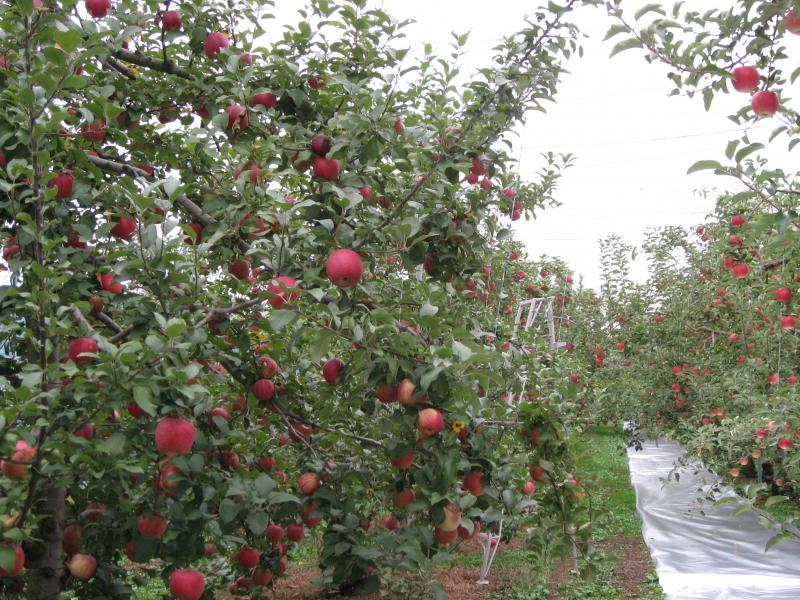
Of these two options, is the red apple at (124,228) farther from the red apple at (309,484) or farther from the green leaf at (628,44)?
the green leaf at (628,44)

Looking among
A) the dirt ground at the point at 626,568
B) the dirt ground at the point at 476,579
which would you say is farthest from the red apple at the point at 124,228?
the dirt ground at the point at 626,568

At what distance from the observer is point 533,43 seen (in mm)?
1906

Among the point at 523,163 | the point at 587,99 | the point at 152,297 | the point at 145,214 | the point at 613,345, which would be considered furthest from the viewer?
the point at 523,163

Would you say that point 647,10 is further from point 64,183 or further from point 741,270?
point 741,270

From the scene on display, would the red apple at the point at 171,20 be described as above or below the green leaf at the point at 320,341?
above

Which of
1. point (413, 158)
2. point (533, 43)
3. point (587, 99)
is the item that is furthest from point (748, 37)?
point (587, 99)

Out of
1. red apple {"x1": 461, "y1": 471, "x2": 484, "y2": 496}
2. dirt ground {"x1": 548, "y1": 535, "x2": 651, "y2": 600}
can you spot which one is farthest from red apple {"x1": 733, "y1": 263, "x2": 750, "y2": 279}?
red apple {"x1": 461, "y1": 471, "x2": 484, "y2": 496}

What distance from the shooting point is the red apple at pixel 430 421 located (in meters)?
1.40

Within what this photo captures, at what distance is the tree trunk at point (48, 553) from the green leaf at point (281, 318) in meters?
0.77

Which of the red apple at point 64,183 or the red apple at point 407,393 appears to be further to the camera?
the red apple at point 64,183

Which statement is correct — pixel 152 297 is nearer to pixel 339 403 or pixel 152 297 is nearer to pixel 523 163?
pixel 339 403

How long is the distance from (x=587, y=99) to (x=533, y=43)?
25.0 ft

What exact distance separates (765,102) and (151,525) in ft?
5.16

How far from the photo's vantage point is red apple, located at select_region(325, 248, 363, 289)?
1361mm
